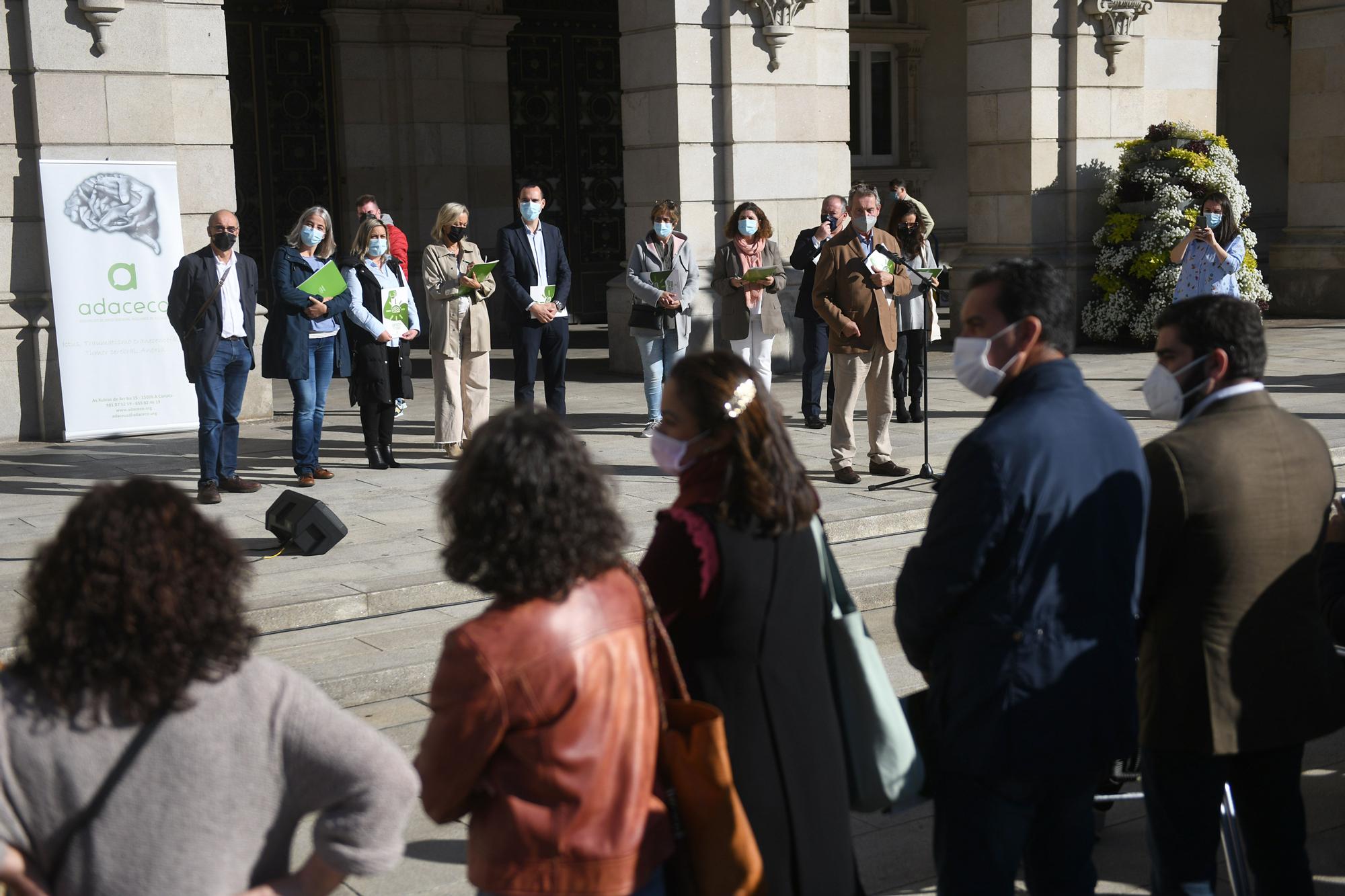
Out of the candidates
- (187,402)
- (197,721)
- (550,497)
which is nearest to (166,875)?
(197,721)

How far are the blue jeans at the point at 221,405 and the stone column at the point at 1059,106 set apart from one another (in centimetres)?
988

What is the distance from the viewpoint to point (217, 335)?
31.2 ft

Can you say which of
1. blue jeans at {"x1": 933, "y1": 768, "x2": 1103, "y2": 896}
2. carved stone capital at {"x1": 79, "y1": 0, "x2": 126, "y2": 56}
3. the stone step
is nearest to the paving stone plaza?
the stone step

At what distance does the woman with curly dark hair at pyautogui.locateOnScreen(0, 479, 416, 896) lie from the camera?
2219mm

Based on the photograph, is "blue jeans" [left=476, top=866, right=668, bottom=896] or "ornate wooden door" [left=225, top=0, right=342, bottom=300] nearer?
"blue jeans" [left=476, top=866, right=668, bottom=896]

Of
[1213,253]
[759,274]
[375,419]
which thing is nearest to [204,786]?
[375,419]

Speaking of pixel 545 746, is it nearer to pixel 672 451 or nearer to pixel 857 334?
pixel 672 451

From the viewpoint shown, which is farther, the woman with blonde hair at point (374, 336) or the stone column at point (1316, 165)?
the stone column at point (1316, 165)

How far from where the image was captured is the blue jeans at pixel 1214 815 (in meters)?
3.47

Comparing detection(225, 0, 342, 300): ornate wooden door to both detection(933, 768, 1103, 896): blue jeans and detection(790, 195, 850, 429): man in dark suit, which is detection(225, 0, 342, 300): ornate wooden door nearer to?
detection(790, 195, 850, 429): man in dark suit

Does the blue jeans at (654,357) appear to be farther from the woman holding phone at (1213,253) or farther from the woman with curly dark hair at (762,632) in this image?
the woman with curly dark hair at (762,632)

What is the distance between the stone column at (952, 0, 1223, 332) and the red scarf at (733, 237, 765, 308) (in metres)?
6.27

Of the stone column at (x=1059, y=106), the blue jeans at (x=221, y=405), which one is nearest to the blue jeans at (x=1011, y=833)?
the blue jeans at (x=221, y=405)

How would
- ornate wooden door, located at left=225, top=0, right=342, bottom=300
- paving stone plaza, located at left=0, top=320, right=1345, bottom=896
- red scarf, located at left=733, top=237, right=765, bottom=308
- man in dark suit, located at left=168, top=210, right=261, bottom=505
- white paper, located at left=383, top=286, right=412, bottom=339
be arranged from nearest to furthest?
paving stone plaza, located at left=0, top=320, right=1345, bottom=896 → man in dark suit, located at left=168, top=210, right=261, bottom=505 → white paper, located at left=383, top=286, right=412, bottom=339 → red scarf, located at left=733, top=237, right=765, bottom=308 → ornate wooden door, located at left=225, top=0, right=342, bottom=300
